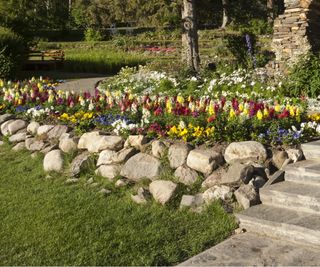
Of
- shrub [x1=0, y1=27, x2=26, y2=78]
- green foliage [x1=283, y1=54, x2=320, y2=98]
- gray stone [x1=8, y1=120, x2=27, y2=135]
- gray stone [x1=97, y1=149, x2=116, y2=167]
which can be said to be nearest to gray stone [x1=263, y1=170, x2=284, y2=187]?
gray stone [x1=97, y1=149, x2=116, y2=167]

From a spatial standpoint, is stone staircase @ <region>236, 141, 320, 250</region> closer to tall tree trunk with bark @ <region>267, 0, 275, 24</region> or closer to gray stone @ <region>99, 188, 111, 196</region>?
gray stone @ <region>99, 188, 111, 196</region>

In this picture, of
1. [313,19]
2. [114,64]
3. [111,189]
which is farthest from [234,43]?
[111,189]

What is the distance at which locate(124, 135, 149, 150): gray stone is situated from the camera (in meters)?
6.05

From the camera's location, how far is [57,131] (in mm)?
7188

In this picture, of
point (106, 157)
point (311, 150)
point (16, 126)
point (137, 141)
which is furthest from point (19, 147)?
point (311, 150)

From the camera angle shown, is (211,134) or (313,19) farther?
(313,19)

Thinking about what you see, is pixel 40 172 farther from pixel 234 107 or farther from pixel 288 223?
pixel 288 223

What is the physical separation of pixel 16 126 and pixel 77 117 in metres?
1.20

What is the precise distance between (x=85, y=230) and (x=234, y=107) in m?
2.81

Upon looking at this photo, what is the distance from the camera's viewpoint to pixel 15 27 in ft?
64.5

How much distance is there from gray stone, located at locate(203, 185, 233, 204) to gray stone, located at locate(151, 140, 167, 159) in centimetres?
89

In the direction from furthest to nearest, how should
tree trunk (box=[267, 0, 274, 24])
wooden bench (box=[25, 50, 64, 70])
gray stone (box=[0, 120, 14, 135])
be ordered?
tree trunk (box=[267, 0, 274, 24]), wooden bench (box=[25, 50, 64, 70]), gray stone (box=[0, 120, 14, 135])

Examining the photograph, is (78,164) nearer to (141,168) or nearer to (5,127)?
(141,168)

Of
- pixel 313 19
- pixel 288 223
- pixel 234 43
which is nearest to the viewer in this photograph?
pixel 288 223
